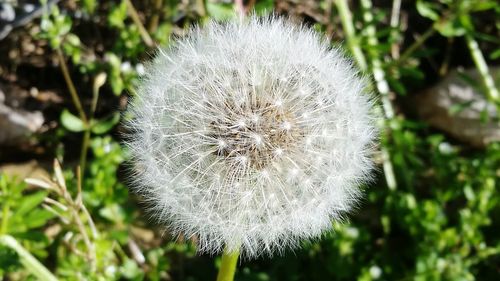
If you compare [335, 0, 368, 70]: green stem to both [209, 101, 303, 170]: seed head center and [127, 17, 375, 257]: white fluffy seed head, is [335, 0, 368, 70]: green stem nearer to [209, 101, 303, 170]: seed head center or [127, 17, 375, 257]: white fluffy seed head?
[127, 17, 375, 257]: white fluffy seed head

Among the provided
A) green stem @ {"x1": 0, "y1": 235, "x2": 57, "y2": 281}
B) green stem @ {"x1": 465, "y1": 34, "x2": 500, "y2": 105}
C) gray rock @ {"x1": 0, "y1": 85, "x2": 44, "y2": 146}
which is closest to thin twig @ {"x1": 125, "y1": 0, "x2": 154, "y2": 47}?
gray rock @ {"x1": 0, "y1": 85, "x2": 44, "y2": 146}

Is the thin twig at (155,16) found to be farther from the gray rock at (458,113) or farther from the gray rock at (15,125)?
the gray rock at (458,113)

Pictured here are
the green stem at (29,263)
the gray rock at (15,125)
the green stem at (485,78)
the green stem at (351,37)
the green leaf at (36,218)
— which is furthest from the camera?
the gray rock at (15,125)

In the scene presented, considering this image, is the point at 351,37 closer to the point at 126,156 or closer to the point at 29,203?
the point at 126,156

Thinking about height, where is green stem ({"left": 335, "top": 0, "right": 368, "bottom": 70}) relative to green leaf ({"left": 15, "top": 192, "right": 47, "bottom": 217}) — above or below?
above

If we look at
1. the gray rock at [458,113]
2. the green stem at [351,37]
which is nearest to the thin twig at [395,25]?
the green stem at [351,37]

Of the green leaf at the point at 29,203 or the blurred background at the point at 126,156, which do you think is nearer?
the green leaf at the point at 29,203
